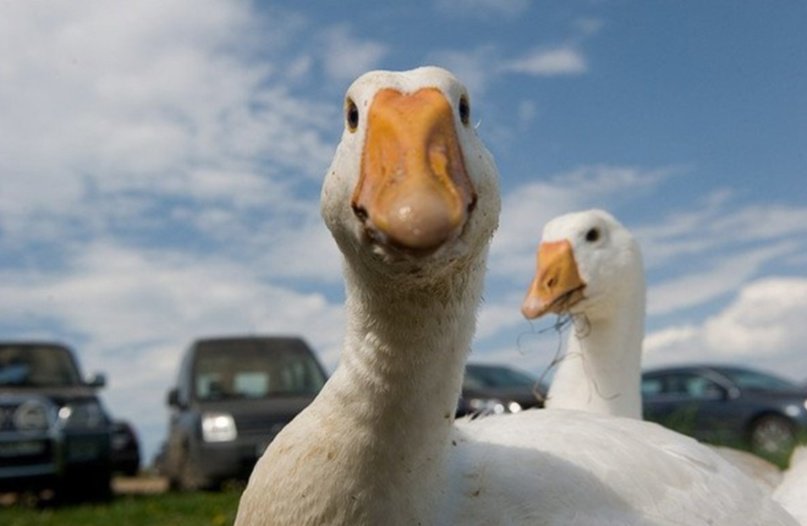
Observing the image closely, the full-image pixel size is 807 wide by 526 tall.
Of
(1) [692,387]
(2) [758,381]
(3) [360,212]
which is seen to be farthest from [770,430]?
(3) [360,212]

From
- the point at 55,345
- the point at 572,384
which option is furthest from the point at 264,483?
the point at 55,345

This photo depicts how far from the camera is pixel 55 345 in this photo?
12.1 meters

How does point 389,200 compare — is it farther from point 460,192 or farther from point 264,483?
point 264,483

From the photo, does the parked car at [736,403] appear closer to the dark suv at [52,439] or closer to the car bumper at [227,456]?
the car bumper at [227,456]

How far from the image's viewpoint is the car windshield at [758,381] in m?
16.1

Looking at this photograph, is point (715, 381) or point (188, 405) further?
point (715, 381)

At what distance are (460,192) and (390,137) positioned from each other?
0.22 m

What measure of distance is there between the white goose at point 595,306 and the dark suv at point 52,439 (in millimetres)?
7063

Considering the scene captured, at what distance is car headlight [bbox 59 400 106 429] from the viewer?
34.9 ft

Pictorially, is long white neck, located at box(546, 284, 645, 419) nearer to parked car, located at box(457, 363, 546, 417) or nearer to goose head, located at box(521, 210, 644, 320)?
goose head, located at box(521, 210, 644, 320)

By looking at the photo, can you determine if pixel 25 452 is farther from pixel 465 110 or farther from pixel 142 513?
pixel 465 110

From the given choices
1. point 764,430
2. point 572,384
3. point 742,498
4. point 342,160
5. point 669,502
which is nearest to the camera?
point 342,160

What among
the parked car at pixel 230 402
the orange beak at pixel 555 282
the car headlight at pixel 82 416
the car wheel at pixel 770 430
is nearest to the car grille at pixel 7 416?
the car headlight at pixel 82 416

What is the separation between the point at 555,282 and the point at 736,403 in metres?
12.2
